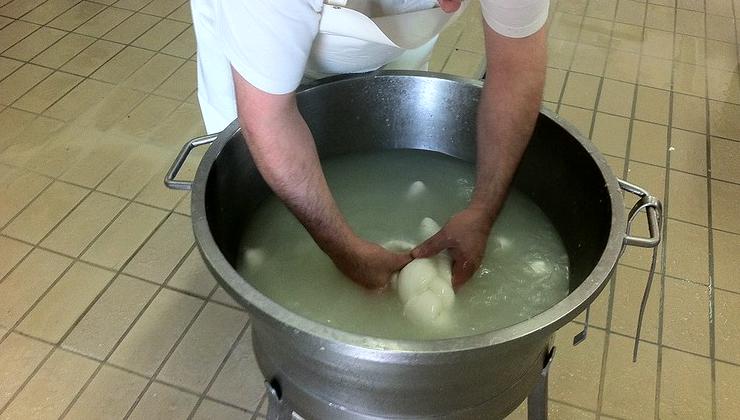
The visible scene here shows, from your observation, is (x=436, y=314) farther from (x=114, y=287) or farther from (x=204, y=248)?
(x=114, y=287)

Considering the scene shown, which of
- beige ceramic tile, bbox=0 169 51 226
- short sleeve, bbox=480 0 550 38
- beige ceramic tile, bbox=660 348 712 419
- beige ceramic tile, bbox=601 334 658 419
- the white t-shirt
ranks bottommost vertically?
beige ceramic tile, bbox=660 348 712 419

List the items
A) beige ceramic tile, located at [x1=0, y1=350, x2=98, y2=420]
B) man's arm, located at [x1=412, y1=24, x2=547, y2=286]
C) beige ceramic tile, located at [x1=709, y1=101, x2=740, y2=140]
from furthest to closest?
beige ceramic tile, located at [x1=709, y1=101, x2=740, y2=140] < beige ceramic tile, located at [x1=0, y1=350, x2=98, y2=420] < man's arm, located at [x1=412, y1=24, x2=547, y2=286]

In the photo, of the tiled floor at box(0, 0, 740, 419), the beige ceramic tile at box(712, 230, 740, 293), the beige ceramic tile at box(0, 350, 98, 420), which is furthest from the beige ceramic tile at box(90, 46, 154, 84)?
the beige ceramic tile at box(712, 230, 740, 293)

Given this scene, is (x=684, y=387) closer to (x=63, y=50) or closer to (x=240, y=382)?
(x=240, y=382)

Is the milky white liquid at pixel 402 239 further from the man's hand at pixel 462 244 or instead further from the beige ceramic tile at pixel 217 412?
the beige ceramic tile at pixel 217 412

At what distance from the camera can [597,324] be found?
4.16ft

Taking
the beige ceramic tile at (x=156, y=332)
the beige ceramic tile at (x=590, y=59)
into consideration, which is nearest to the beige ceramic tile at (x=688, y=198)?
the beige ceramic tile at (x=590, y=59)

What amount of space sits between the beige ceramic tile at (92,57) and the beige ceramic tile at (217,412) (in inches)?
47.9

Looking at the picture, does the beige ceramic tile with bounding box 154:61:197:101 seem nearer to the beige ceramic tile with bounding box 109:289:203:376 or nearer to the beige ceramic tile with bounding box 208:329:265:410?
the beige ceramic tile with bounding box 109:289:203:376

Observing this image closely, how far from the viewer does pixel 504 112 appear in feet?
2.70

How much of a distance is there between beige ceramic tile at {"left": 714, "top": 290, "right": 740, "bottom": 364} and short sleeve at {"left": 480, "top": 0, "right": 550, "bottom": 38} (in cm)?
81

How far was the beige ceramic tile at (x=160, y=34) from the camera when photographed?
2.04 metres

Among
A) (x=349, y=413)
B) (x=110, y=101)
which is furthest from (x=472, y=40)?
(x=349, y=413)

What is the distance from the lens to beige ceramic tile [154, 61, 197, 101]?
6.02 feet
